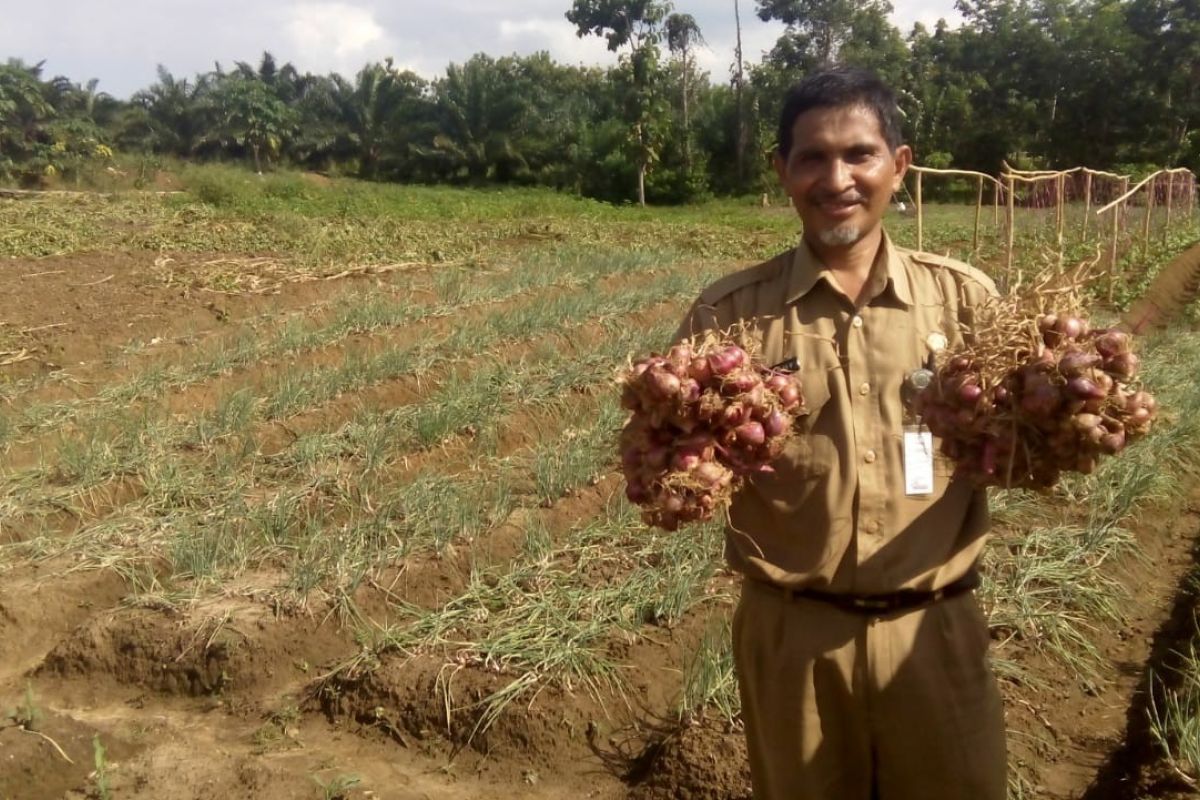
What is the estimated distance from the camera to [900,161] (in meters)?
1.82

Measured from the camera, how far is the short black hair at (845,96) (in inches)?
68.9

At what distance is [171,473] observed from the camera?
473 cm

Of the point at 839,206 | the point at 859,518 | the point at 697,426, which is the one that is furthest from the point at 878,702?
the point at 839,206

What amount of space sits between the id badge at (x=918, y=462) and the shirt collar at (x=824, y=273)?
0.75ft

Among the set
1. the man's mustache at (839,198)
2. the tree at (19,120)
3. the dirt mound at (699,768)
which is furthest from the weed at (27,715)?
the tree at (19,120)

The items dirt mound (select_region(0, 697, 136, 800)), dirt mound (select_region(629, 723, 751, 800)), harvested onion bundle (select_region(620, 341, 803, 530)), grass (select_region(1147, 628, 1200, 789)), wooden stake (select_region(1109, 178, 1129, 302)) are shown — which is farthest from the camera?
wooden stake (select_region(1109, 178, 1129, 302))

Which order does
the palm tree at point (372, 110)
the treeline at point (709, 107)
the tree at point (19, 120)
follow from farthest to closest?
1. the palm tree at point (372, 110)
2. the treeline at point (709, 107)
3. the tree at point (19, 120)

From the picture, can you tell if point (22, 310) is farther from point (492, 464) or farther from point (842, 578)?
point (842, 578)

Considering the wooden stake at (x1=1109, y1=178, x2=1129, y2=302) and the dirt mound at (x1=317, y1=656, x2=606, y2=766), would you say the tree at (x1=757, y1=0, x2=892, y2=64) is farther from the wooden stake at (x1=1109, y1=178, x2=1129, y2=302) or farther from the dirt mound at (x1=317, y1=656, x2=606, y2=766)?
the dirt mound at (x1=317, y1=656, x2=606, y2=766)

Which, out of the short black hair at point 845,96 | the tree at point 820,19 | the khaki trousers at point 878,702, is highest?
the tree at point 820,19

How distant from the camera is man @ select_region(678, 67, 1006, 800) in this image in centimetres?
176

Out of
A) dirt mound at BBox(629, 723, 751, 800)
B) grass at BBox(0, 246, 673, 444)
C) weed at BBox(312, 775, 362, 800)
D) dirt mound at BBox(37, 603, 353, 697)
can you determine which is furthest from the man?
grass at BBox(0, 246, 673, 444)

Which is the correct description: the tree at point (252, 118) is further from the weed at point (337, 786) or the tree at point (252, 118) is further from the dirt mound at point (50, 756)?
the weed at point (337, 786)

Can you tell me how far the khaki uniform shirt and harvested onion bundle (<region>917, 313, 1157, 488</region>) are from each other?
0.18 metres
